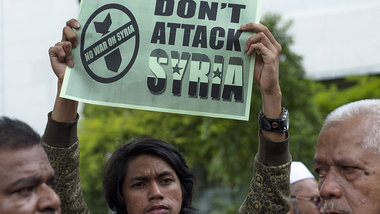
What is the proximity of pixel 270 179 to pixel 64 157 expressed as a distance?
1087 mm

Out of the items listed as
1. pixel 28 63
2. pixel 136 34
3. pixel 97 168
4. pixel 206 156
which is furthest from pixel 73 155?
pixel 97 168

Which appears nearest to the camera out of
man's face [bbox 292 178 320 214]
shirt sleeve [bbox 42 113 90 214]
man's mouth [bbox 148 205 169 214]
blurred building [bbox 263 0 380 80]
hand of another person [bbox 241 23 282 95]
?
hand of another person [bbox 241 23 282 95]

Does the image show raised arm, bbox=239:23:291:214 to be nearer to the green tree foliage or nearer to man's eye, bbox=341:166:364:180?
man's eye, bbox=341:166:364:180

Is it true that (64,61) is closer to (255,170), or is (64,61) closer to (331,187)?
(255,170)

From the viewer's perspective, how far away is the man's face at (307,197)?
15.9 ft

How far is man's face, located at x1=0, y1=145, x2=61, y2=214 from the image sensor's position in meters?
2.54

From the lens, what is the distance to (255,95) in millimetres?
12578

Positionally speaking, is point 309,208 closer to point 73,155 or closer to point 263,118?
point 263,118

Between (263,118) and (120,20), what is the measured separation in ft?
2.97

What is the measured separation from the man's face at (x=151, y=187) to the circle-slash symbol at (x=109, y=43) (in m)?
0.73

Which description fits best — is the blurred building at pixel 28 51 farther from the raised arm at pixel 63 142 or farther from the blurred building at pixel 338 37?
the blurred building at pixel 338 37

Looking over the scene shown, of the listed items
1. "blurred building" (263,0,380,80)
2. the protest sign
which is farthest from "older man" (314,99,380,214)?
"blurred building" (263,0,380,80)

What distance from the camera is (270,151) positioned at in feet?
11.4

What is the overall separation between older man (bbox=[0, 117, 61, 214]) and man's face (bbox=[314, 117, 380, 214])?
1.25 m
